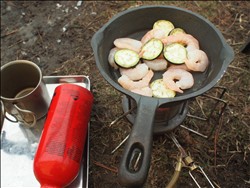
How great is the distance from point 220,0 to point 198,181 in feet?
6.33

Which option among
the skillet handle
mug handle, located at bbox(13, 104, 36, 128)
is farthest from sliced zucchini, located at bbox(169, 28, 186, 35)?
mug handle, located at bbox(13, 104, 36, 128)

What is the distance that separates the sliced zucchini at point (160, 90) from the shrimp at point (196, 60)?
0.20 m

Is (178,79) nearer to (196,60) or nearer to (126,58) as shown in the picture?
(196,60)

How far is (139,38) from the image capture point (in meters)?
1.96

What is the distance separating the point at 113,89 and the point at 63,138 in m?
0.80

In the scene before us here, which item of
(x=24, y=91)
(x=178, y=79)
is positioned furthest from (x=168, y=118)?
(x=24, y=91)

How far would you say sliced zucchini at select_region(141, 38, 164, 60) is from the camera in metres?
1.73

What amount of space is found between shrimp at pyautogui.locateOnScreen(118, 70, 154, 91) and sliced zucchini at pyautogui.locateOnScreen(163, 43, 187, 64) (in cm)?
16

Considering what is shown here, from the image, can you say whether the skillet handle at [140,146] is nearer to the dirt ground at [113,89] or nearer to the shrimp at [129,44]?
the shrimp at [129,44]

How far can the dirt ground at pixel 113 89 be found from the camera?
80.9 inches

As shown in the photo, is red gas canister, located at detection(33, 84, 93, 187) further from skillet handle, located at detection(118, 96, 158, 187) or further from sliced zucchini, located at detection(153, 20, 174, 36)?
sliced zucchini, located at detection(153, 20, 174, 36)

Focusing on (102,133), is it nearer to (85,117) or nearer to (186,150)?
(85,117)

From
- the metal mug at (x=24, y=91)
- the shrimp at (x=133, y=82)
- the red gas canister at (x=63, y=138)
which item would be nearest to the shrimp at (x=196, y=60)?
the shrimp at (x=133, y=82)

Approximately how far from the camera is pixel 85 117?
1.96 meters
